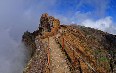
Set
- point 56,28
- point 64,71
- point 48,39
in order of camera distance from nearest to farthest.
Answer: point 64,71, point 48,39, point 56,28

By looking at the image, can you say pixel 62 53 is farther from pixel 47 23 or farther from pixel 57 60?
pixel 47 23

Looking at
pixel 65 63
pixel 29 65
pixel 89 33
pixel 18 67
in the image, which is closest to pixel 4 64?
pixel 18 67

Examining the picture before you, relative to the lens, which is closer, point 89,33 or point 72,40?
point 72,40

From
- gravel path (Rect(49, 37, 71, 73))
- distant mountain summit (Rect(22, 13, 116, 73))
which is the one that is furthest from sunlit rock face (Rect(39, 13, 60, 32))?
gravel path (Rect(49, 37, 71, 73))

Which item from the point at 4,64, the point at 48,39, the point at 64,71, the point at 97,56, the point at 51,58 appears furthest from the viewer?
the point at 4,64

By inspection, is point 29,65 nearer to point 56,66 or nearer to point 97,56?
point 56,66

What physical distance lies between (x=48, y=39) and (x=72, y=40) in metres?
4.77

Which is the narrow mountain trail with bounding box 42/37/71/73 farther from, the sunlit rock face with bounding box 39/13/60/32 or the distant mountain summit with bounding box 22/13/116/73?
the sunlit rock face with bounding box 39/13/60/32

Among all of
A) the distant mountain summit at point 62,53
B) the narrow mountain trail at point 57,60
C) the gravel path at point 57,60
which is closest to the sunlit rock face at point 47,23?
the distant mountain summit at point 62,53

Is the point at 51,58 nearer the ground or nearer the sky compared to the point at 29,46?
nearer the ground

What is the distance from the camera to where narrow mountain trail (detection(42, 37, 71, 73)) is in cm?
5547

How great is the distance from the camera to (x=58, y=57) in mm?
58688

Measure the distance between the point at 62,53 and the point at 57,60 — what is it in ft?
8.64

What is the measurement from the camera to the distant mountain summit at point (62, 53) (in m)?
57.1
